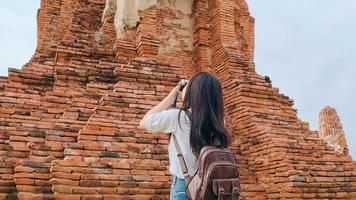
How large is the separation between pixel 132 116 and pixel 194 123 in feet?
9.44

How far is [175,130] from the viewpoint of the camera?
261cm

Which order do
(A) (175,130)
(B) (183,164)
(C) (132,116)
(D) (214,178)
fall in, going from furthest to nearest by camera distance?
1. (C) (132,116)
2. (A) (175,130)
3. (B) (183,164)
4. (D) (214,178)

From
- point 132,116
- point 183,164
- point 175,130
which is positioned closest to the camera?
point 183,164

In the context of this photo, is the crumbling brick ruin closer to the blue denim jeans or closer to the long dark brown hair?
the blue denim jeans

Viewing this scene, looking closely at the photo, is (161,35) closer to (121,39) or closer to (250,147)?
(121,39)

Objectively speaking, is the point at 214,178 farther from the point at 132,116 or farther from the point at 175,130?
the point at 132,116

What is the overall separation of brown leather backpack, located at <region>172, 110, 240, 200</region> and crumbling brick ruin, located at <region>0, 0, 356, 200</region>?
2015mm

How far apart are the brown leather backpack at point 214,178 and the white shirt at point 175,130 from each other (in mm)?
134

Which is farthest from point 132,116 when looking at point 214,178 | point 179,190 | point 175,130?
point 214,178

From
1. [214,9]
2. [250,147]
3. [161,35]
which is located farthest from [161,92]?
[214,9]

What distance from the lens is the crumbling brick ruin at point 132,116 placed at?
4277mm

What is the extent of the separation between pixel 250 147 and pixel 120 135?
226cm

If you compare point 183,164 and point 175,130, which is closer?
point 183,164

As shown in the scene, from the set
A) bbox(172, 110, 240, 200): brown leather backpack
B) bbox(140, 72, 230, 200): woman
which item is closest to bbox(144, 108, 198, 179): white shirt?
bbox(140, 72, 230, 200): woman
